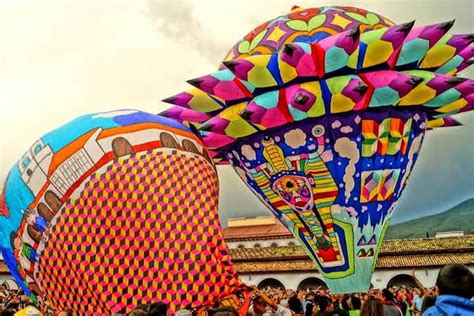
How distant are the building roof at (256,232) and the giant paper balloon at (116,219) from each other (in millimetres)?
37842

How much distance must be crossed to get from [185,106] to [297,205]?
Result: 281 cm

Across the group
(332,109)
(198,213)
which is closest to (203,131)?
(332,109)

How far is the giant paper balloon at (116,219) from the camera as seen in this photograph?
23.9 ft

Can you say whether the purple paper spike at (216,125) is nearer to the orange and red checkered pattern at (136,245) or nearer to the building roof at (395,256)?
the orange and red checkered pattern at (136,245)

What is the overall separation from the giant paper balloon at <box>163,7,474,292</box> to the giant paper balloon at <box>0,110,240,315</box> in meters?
2.91

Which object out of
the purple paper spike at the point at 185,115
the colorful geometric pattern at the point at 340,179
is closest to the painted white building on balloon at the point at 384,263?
the colorful geometric pattern at the point at 340,179

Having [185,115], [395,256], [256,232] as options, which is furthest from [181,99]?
[256,232]

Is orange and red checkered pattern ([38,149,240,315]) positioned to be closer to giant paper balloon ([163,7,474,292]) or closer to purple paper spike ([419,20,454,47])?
giant paper balloon ([163,7,474,292])

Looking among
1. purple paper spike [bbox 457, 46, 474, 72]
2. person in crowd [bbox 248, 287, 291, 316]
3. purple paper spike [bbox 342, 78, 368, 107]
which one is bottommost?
person in crowd [bbox 248, 287, 291, 316]

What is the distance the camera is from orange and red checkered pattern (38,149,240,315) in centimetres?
722

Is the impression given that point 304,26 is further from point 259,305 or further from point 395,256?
point 395,256

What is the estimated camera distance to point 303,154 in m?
11.5

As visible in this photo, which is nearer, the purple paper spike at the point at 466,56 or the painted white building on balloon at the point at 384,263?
the purple paper spike at the point at 466,56

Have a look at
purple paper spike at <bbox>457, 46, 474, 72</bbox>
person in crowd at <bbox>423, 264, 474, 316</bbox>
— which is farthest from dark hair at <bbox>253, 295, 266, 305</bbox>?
purple paper spike at <bbox>457, 46, 474, 72</bbox>
